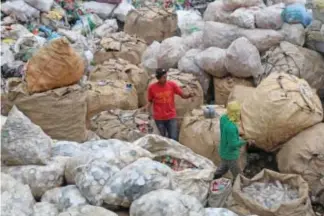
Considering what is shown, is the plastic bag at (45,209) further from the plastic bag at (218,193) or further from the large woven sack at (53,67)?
the large woven sack at (53,67)

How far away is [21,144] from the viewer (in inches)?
139

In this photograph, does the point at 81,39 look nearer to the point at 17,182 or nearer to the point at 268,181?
the point at 268,181

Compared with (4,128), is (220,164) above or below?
below

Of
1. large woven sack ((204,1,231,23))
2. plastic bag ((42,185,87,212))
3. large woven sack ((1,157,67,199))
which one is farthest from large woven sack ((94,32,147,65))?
plastic bag ((42,185,87,212))

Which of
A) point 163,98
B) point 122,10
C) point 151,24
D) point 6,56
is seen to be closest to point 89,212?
point 163,98

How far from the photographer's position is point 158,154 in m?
3.84

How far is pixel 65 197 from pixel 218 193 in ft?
3.06

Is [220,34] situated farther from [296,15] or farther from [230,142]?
[230,142]

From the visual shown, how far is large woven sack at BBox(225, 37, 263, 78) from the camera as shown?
5887 millimetres

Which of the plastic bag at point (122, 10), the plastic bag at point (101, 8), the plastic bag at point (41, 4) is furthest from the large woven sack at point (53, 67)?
the plastic bag at point (101, 8)

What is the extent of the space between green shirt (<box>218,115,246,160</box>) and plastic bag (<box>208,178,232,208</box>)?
2.27 ft

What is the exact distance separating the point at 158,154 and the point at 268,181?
1.15m

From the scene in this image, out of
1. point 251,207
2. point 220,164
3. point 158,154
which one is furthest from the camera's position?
point 220,164

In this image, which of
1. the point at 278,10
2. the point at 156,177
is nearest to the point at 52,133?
the point at 156,177
